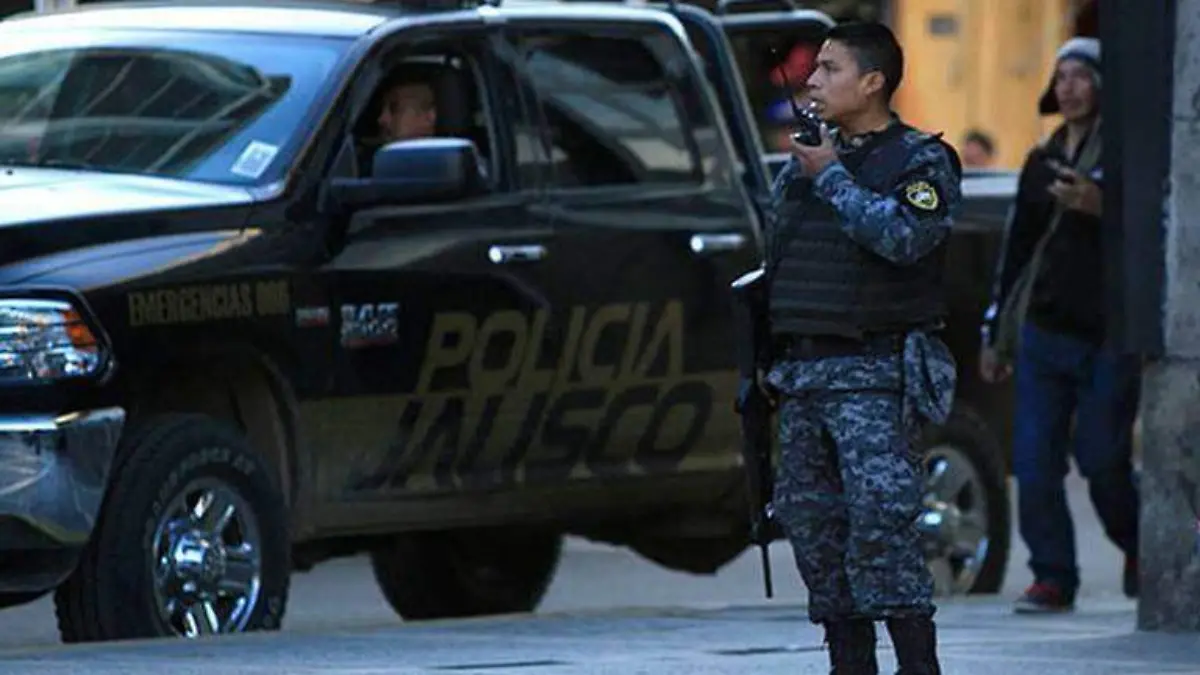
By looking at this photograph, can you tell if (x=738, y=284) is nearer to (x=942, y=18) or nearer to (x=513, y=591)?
(x=513, y=591)

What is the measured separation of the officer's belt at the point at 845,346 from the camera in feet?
26.0

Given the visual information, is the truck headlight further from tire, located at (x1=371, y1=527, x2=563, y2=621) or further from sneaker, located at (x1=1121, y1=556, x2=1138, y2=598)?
sneaker, located at (x1=1121, y1=556, x2=1138, y2=598)

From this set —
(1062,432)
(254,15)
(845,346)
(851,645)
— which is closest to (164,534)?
(254,15)

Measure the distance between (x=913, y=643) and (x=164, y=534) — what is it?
2.44m

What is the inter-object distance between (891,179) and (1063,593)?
428cm

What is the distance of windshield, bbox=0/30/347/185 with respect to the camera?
10.4 metres

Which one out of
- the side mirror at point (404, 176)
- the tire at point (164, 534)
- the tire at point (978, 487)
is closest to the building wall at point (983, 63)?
the tire at point (978, 487)

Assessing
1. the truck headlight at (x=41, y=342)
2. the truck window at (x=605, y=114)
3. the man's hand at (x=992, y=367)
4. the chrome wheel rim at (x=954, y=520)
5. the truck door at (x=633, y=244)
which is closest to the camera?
the truck headlight at (x=41, y=342)

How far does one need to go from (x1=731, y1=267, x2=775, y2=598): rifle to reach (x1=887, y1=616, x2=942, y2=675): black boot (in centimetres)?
36

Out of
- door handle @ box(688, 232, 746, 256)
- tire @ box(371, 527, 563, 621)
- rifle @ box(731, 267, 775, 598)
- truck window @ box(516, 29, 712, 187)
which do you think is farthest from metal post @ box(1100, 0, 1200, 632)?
tire @ box(371, 527, 563, 621)

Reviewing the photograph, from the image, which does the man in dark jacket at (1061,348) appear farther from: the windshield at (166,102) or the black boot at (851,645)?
the black boot at (851,645)

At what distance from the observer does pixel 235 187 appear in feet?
33.4

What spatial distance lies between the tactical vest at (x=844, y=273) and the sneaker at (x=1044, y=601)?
157 inches

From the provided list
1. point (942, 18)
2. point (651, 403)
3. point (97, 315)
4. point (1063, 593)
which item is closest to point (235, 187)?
point (97, 315)
